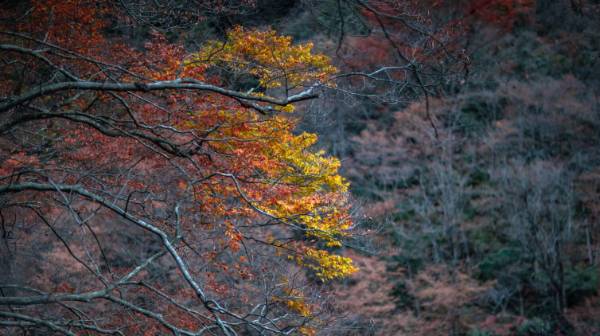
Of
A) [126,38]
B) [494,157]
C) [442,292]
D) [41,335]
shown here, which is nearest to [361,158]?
[494,157]

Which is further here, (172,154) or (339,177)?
(339,177)

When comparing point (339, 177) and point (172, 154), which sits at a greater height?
point (172, 154)

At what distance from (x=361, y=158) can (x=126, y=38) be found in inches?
550

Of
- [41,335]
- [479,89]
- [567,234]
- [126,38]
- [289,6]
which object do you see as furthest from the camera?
[479,89]

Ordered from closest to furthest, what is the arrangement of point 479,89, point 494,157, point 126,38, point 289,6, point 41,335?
point 41,335 < point 289,6 < point 126,38 < point 494,157 < point 479,89

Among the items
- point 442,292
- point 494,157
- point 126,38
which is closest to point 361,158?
point 494,157

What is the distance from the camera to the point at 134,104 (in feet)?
24.8

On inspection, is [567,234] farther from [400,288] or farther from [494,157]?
[400,288]

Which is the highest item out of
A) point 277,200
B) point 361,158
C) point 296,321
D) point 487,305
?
point 277,200

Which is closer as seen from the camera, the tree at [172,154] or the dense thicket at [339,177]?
the tree at [172,154]

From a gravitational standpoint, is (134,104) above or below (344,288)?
above

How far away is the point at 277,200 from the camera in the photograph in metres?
7.84

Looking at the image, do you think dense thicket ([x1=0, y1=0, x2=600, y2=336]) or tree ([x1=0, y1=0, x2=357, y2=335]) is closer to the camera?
tree ([x1=0, y1=0, x2=357, y2=335])

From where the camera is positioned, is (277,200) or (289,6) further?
(277,200)
